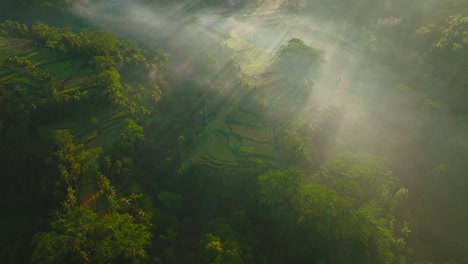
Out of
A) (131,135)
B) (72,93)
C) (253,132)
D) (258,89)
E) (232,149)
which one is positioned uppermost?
(258,89)

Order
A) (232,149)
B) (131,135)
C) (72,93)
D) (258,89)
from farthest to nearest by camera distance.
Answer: (258,89) → (72,93) → (232,149) → (131,135)

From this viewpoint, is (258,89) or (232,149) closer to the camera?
(232,149)

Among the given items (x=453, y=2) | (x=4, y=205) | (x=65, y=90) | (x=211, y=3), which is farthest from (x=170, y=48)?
(x=453, y=2)

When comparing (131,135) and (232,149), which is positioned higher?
(131,135)

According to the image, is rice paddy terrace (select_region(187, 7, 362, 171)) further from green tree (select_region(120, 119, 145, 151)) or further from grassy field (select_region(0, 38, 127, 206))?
grassy field (select_region(0, 38, 127, 206))

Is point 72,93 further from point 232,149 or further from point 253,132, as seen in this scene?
point 253,132

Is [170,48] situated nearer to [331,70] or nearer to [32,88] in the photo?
[32,88]

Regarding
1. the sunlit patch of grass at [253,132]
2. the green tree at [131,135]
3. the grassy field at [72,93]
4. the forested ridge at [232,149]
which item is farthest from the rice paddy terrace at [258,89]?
the grassy field at [72,93]

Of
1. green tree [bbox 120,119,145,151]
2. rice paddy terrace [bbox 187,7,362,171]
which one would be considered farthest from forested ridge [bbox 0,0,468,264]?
rice paddy terrace [bbox 187,7,362,171]

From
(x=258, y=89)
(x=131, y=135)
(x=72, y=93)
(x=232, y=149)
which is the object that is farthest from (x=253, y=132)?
(x=72, y=93)
